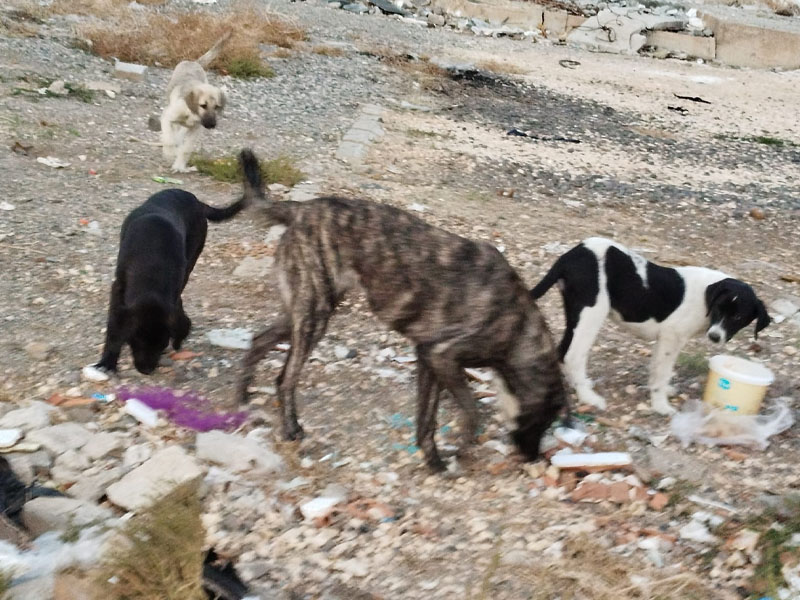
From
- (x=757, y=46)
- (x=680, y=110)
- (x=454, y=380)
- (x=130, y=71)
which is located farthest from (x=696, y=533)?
(x=757, y=46)

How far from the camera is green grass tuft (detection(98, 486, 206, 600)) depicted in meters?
2.87

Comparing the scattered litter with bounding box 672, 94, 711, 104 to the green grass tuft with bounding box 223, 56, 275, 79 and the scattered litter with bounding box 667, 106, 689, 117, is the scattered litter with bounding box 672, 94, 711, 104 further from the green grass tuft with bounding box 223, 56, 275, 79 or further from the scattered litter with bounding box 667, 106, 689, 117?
the green grass tuft with bounding box 223, 56, 275, 79

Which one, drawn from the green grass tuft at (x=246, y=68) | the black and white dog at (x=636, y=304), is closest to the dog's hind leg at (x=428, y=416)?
the black and white dog at (x=636, y=304)

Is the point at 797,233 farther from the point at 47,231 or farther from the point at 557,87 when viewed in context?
the point at 557,87

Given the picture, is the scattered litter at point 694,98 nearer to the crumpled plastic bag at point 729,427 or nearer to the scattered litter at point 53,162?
the scattered litter at point 53,162

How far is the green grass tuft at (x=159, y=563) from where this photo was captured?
287 centimetres

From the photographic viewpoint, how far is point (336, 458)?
4.28 meters

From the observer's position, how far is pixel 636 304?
4703mm

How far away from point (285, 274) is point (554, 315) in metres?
2.33

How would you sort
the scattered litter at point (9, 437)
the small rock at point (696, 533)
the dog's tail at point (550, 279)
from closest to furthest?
1. the small rock at point (696, 533)
2. the scattered litter at point (9, 437)
3. the dog's tail at point (550, 279)

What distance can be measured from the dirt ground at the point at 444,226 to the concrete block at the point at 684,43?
21.5 feet

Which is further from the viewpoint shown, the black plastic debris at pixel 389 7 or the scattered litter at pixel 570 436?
the black plastic debris at pixel 389 7

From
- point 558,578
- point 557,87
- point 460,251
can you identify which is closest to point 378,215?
point 460,251

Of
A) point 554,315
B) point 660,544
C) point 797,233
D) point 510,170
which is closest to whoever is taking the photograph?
point 660,544
